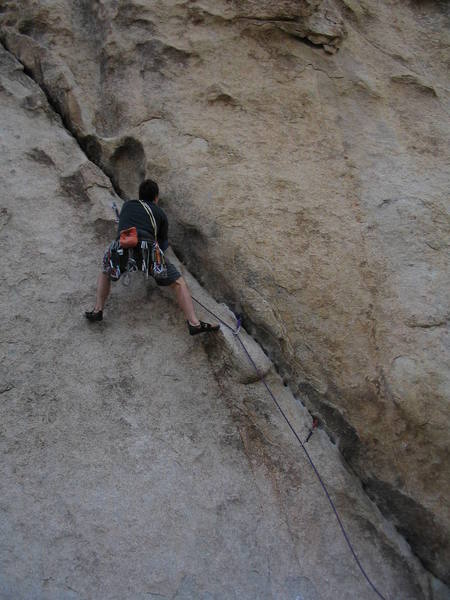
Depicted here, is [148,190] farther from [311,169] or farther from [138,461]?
[138,461]

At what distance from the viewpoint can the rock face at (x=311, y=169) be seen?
4.29 m

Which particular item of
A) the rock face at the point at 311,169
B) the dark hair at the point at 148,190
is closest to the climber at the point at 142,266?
the dark hair at the point at 148,190

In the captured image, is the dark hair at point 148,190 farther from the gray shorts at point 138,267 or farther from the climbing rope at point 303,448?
the climbing rope at point 303,448

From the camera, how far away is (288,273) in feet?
14.7

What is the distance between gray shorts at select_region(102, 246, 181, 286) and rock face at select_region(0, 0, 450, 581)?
0.44m

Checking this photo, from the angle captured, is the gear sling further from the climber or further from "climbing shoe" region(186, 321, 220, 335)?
"climbing shoe" region(186, 321, 220, 335)

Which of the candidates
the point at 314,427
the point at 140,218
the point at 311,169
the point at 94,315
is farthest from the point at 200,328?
the point at 311,169

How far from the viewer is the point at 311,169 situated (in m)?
4.89

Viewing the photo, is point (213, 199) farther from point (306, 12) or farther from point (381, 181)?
point (306, 12)

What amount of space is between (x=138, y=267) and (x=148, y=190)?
0.65 meters

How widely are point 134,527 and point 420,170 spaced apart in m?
3.84

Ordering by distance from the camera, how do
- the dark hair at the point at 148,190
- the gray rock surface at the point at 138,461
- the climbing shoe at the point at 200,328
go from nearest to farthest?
the gray rock surface at the point at 138,461 < the climbing shoe at the point at 200,328 < the dark hair at the point at 148,190

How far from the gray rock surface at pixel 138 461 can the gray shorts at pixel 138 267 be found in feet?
0.96

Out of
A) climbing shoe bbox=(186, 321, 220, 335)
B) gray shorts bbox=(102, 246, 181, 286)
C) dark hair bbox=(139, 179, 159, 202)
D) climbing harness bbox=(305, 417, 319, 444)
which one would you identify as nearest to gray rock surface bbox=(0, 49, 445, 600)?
climbing harness bbox=(305, 417, 319, 444)
